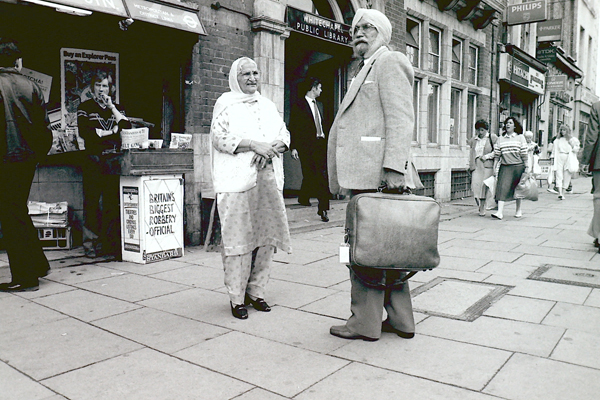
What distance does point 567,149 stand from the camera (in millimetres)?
15383

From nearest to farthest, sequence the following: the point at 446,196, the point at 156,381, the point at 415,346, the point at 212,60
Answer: the point at 156,381
the point at 415,346
the point at 212,60
the point at 446,196

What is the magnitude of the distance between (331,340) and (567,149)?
1429 cm

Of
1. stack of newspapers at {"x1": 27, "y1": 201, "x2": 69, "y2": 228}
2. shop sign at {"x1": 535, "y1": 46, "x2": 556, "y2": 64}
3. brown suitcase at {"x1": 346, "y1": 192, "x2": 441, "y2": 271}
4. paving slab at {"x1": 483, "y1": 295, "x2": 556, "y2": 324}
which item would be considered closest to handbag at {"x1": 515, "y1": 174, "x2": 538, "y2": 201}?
paving slab at {"x1": 483, "y1": 295, "x2": 556, "y2": 324}

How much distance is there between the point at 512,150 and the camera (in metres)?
9.87

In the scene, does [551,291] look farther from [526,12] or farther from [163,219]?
[526,12]

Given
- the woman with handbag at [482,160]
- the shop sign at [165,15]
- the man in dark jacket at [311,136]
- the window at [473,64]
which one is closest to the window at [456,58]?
the window at [473,64]

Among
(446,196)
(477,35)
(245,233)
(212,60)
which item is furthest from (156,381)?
(477,35)

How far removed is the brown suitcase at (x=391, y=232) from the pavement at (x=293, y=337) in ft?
1.92

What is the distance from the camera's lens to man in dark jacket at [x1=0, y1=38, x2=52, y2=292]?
4695 mm

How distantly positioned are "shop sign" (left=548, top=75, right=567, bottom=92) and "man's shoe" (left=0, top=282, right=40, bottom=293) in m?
23.4

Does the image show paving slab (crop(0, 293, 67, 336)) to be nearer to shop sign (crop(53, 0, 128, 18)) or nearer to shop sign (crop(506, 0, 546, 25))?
shop sign (crop(53, 0, 128, 18))

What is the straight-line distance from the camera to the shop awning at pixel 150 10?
5.24 m

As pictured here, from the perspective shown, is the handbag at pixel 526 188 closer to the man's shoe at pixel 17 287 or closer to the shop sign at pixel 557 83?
the man's shoe at pixel 17 287

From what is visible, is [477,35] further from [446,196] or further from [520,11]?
[446,196]
